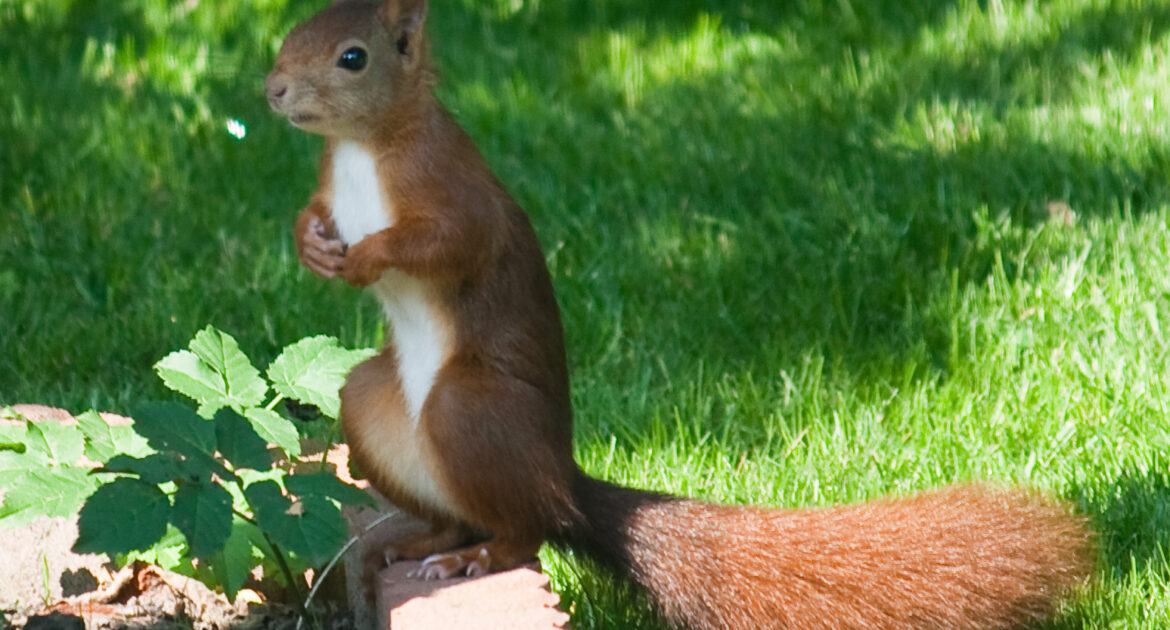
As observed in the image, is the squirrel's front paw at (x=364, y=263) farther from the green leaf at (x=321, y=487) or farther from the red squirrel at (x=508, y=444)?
the green leaf at (x=321, y=487)

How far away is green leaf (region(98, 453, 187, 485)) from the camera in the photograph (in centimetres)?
206

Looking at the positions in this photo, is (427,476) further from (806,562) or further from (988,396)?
(988,396)

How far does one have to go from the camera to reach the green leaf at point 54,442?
2.29 meters

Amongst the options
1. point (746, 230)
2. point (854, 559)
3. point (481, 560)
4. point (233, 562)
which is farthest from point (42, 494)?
point (746, 230)

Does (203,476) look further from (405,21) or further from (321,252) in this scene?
(405,21)

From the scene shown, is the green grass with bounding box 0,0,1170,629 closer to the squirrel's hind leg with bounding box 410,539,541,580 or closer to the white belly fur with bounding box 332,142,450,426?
the squirrel's hind leg with bounding box 410,539,541,580

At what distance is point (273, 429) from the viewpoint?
231 centimetres

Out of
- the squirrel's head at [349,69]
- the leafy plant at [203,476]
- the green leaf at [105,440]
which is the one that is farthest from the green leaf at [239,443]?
the squirrel's head at [349,69]

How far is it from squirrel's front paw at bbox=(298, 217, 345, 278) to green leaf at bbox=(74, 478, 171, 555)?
44 cm

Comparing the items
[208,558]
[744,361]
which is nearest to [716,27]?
[744,361]

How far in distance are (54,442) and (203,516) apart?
381mm

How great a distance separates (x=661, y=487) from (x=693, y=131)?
2237 mm

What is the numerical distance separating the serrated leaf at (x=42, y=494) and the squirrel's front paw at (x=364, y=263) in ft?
1.49

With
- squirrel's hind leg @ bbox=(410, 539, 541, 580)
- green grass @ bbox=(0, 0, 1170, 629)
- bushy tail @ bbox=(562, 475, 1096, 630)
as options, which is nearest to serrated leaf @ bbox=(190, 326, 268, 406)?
squirrel's hind leg @ bbox=(410, 539, 541, 580)
